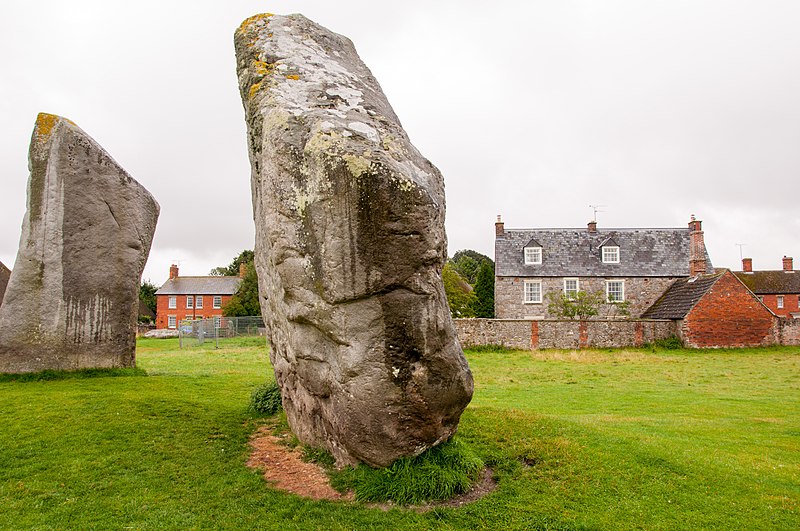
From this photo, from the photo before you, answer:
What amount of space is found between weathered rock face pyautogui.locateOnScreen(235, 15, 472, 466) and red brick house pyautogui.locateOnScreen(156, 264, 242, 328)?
5829 cm

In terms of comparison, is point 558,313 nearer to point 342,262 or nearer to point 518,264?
point 518,264

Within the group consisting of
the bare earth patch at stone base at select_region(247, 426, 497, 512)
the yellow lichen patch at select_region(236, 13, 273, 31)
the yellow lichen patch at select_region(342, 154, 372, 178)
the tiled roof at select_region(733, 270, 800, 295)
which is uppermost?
the yellow lichen patch at select_region(236, 13, 273, 31)

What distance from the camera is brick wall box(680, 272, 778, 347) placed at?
90.9ft

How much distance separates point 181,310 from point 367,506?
205ft

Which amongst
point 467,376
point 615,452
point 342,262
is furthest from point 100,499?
point 615,452

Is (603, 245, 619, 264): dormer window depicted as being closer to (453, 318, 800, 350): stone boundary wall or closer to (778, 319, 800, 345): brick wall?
(453, 318, 800, 350): stone boundary wall

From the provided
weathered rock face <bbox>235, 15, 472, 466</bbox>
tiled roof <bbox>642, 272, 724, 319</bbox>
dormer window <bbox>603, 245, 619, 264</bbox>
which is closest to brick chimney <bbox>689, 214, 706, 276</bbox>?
tiled roof <bbox>642, 272, 724, 319</bbox>

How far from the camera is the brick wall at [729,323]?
27.7 metres

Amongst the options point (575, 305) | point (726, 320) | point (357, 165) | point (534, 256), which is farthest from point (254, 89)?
point (534, 256)

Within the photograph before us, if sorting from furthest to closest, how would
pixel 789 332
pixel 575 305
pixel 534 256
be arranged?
pixel 534 256 → pixel 575 305 → pixel 789 332

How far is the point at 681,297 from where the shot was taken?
3122 cm

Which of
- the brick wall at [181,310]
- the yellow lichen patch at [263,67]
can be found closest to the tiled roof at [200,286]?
the brick wall at [181,310]

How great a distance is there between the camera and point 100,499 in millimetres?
5766

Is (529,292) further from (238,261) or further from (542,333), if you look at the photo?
→ (238,261)
